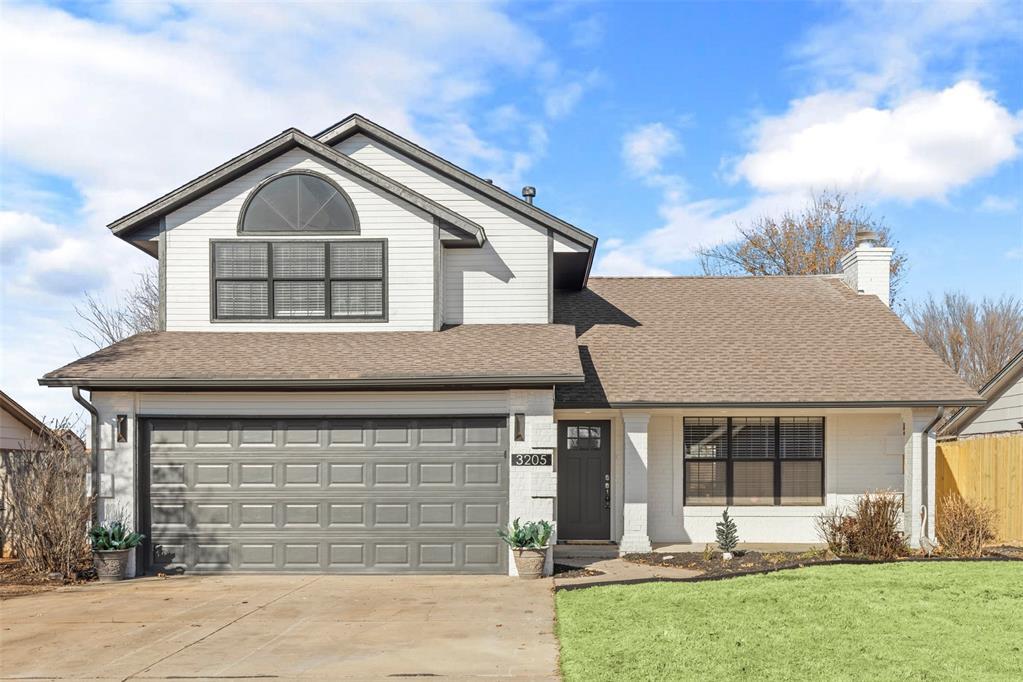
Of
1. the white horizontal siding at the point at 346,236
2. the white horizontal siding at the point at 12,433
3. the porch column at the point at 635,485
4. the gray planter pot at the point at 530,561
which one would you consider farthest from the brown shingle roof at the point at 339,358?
the white horizontal siding at the point at 12,433

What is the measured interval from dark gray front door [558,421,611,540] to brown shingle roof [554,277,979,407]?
106 centimetres

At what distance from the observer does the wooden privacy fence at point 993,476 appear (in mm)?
17250

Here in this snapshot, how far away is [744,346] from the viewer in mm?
18250

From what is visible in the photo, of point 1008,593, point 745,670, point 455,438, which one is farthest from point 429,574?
point 1008,593

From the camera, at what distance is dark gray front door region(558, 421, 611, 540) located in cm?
1694

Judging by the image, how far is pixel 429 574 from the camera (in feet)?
46.7

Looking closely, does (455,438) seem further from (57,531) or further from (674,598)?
(57,531)

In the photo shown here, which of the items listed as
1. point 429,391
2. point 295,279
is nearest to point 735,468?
point 429,391

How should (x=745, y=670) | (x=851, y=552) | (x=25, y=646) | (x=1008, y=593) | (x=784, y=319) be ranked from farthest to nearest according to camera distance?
(x=784, y=319) → (x=851, y=552) → (x=1008, y=593) → (x=25, y=646) → (x=745, y=670)

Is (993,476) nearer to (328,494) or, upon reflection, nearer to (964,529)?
(964,529)

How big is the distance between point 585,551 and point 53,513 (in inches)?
340

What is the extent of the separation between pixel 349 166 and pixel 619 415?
660cm

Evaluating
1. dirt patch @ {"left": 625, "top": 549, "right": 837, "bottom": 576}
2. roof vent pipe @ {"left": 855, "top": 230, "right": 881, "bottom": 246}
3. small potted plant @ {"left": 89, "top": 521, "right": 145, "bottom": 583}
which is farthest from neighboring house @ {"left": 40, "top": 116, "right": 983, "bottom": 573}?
roof vent pipe @ {"left": 855, "top": 230, "right": 881, "bottom": 246}

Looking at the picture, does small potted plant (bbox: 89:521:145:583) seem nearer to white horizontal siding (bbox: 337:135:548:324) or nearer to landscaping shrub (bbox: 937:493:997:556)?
white horizontal siding (bbox: 337:135:548:324)
